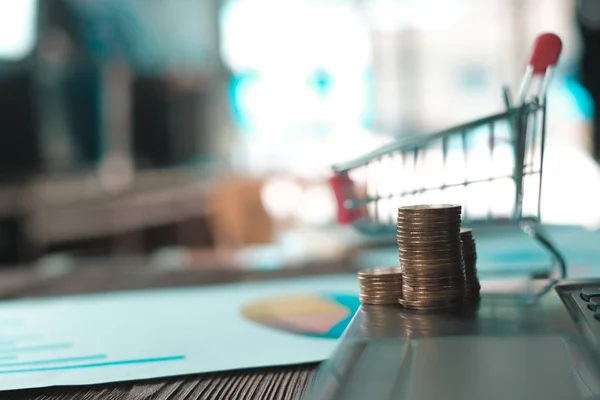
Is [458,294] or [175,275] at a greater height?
[458,294]

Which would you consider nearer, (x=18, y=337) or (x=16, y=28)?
(x=18, y=337)

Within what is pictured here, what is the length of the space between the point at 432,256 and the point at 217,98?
4446 millimetres

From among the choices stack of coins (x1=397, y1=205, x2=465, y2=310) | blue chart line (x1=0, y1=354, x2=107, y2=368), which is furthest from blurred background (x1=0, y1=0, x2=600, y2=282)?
stack of coins (x1=397, y1=205, x2=465, y2=310)

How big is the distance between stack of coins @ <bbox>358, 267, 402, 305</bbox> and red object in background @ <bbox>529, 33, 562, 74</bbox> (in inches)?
11.4

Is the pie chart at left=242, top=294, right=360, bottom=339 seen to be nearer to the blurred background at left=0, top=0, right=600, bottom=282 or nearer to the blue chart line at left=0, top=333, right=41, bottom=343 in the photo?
the blue chart line at left=0, top=333, right=41, bottom=343

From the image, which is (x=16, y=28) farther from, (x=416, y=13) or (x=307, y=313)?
(x=307, y=313)

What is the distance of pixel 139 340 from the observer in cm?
74

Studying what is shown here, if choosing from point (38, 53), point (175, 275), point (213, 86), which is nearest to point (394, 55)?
point (213, 86)

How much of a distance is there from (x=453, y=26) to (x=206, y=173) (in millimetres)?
2361

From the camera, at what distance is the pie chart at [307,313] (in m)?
0.76

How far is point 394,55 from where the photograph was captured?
505 centimetres

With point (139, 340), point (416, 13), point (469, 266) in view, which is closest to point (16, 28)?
point (416, 13)

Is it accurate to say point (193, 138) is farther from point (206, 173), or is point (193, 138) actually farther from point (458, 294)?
point (458, 294)

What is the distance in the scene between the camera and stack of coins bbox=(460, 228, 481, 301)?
0.58m
